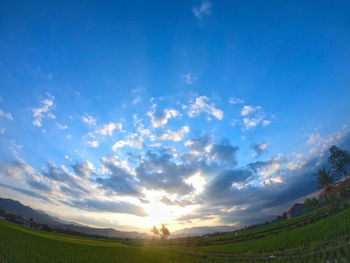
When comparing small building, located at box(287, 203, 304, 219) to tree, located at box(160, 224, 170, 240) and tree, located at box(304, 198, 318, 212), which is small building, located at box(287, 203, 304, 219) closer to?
tree, located at box(304, 198, 318, 212)

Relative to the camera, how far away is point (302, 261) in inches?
605

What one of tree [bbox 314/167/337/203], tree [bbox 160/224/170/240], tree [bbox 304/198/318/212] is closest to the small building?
tree [bbox 304/198/318/212]

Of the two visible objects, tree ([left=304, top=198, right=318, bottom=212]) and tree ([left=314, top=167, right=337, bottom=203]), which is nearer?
tree ([left=314, top=167, right=337, bottom=203])

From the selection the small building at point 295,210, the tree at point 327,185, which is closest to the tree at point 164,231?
the small building at point 295,210

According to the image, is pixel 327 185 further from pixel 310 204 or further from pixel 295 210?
pixel 295 210

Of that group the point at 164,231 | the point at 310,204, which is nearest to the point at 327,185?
the point at 310,204

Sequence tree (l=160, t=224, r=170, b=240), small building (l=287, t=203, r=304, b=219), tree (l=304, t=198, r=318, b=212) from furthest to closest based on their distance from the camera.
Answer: tree (l=160, t=224, r=170, b=240), small building (l=287, t=203, r=304, b=219), tree (l=304, t=198, r=318, b=212)

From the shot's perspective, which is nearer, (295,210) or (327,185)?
(327,185)

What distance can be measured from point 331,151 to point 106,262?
304ft

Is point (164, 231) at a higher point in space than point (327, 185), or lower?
lower

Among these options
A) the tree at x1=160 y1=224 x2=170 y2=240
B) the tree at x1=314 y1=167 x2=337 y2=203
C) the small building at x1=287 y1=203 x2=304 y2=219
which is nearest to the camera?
the tree at x1=314 y1=167 x2=337 y2=203

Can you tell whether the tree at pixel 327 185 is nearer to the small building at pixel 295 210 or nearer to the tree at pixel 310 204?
the tree at pixel 310 204

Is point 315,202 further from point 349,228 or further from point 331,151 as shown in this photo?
point 349,228

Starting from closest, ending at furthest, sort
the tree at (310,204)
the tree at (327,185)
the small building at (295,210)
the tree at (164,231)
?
the tree at (327,185) → the tree at (310,204) → the small building at (295,210) → the tree at (164,231)
